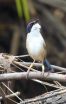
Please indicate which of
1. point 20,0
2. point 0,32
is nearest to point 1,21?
point 0,32

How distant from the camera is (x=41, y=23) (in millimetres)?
4418

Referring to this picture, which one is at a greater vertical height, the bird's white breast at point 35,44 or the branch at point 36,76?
the bird's white breast at point 35,44

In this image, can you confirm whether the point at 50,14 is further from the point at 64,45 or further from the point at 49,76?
the point at 49,76

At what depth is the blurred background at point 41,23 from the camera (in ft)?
14.6

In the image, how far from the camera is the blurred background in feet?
14.6

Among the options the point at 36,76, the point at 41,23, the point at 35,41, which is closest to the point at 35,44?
the point at 35,41

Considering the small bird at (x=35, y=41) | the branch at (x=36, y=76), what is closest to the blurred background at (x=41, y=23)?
the small bird at (x=35, y=41)

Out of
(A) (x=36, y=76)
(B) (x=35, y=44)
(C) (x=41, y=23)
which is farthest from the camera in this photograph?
(C) (x=41, y=23)

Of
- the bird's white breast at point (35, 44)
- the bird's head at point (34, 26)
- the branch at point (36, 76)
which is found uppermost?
the bird's head at point (34, 26)

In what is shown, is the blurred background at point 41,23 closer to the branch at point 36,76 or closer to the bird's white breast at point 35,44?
the bird's white breast at point 35,44

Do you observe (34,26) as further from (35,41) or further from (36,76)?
(36,76)

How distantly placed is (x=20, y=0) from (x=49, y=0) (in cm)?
133

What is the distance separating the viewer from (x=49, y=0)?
4.41 metres

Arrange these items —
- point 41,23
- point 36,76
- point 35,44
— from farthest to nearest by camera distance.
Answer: point 41,23, point 35,44, point 36,76
